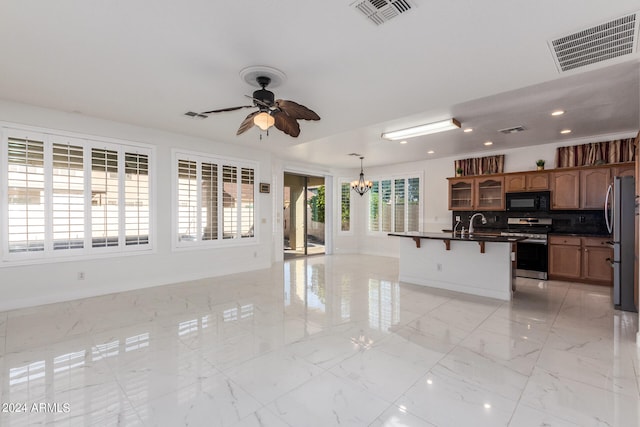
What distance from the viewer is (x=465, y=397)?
2055 millimetres

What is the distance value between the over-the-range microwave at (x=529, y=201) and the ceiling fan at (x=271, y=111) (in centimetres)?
507

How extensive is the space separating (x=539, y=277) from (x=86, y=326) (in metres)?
6.98

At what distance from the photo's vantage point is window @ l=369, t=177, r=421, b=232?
26.9ft

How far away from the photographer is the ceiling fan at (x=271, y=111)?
2.91 meters

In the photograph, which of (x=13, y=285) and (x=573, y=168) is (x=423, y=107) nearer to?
(x=573, y=168)

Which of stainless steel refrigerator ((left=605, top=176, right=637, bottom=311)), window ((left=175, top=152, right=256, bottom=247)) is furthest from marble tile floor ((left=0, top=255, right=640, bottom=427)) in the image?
window ((left=175, top=152, right=256, bottom=247))

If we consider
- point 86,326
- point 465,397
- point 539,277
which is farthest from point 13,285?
point 539,277

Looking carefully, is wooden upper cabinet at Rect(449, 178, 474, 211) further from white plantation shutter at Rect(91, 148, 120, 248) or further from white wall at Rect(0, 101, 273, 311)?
white plantation shutter at Rect(91, 148, 120, 248)

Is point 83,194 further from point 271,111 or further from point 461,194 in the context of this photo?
point 461,194

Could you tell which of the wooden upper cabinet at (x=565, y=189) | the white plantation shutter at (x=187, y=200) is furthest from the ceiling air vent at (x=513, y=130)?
the white plantation shutter at (x=187, y=200)

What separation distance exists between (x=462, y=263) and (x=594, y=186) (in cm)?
291

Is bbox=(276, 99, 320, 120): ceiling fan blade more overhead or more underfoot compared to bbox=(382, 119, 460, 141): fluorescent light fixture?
more underfoot

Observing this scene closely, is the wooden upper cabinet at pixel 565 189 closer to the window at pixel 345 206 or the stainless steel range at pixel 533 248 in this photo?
the stainless steel range at pixel 533 248

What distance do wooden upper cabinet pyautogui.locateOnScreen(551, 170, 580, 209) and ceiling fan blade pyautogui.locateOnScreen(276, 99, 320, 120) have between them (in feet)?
17.0
